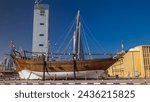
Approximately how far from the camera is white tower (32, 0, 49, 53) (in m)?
40.6

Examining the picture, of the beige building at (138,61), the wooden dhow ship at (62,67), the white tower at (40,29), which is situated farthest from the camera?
the beige building at (138,61)

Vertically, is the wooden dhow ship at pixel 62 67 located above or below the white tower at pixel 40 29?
below

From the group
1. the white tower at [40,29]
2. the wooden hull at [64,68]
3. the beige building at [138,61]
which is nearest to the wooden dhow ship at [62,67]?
the wooden hull at [64,68]

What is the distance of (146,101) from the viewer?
8758 mm

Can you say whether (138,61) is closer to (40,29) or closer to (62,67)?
(40,29)

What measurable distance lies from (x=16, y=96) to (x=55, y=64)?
1177cm

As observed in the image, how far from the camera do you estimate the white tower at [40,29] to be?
4056cm

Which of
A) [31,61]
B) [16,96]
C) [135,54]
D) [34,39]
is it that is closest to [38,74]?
[31,61]

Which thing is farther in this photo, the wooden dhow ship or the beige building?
the beige building

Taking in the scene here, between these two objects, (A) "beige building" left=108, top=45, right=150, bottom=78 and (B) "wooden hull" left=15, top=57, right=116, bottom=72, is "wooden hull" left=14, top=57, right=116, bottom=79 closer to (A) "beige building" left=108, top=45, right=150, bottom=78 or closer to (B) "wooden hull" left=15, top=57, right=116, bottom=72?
(B) "wooden hull" left=15, top=57, right=116, bottom=72

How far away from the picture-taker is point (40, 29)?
137 ft

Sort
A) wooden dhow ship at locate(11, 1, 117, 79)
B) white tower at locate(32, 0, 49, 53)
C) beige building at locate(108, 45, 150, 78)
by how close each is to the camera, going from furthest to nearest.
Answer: beige building at locate(108, 45, 150, 78)
white tower at locate(32, 0, 49, 53)
wooden dhow ship at locate(11, 1, 117, 79)

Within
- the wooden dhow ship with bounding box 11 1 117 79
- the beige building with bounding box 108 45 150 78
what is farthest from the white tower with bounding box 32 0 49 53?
the beige building with bounding box 108 45 150 78

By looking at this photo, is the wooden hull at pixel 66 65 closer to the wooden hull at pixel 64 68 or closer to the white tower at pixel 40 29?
the wooden hull at pixel 64 68
